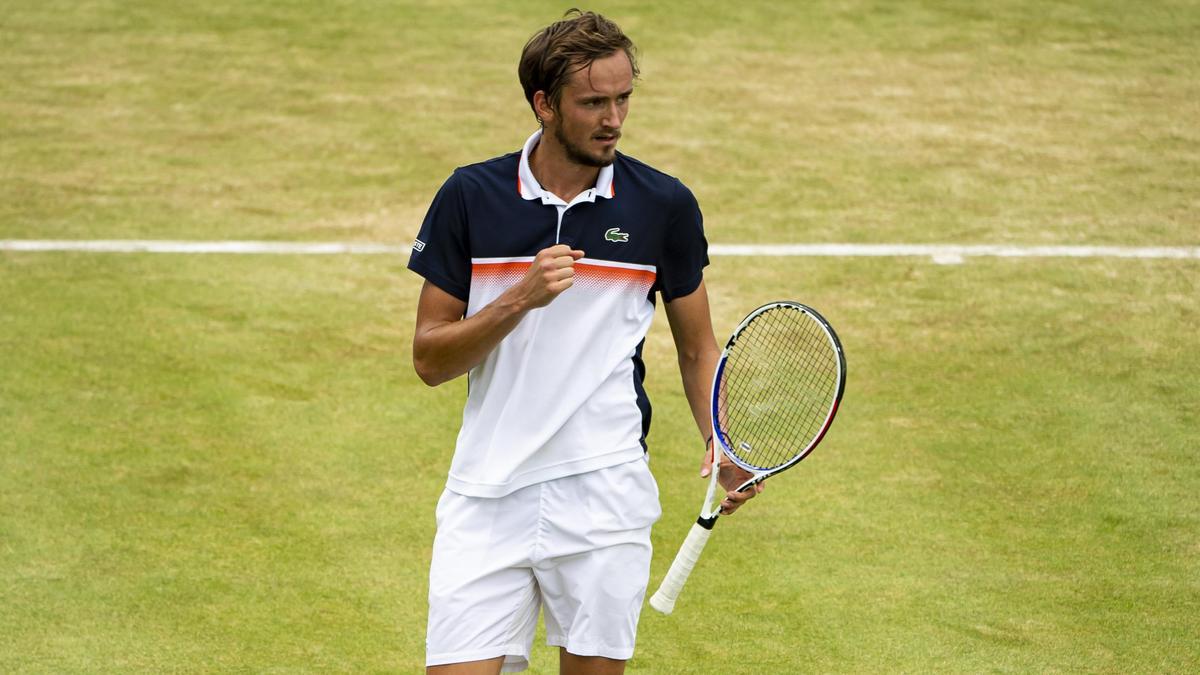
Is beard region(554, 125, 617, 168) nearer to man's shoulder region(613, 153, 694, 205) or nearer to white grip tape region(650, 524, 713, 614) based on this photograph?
man's shoulder region(613, 153, 694, 205)

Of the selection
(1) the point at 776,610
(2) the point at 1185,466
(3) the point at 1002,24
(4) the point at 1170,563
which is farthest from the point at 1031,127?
(1) the point at 776,610

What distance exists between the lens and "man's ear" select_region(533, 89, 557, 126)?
14.5 ft

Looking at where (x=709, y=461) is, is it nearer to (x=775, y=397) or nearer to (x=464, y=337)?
(x=464, y=337)

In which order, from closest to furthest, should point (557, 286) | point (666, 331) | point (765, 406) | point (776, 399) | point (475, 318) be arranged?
1. point (557, 286)
2. point (475, 318)
3. point (765, 406)
4. point (776, 399)
5. point (666, 331)

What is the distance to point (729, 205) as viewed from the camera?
11586 millimetres

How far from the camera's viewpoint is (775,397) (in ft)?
20.5

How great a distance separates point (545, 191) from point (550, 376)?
0.51 metres

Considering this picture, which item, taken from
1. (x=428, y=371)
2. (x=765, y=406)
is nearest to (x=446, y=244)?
(x=428, y=371)

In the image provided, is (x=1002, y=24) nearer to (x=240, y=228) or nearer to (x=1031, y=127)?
(x=1031, y=127)

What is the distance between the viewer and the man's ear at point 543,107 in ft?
14.5

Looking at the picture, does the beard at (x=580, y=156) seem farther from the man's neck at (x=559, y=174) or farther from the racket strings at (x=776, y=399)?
the racket strings at (x=776, y=399)

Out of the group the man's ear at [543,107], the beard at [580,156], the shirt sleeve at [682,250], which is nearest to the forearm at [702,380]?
the shirt sleeve at [682,250]

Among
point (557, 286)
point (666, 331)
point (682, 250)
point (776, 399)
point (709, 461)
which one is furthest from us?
point (666, 331)

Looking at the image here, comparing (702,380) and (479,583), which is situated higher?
(702,380)
